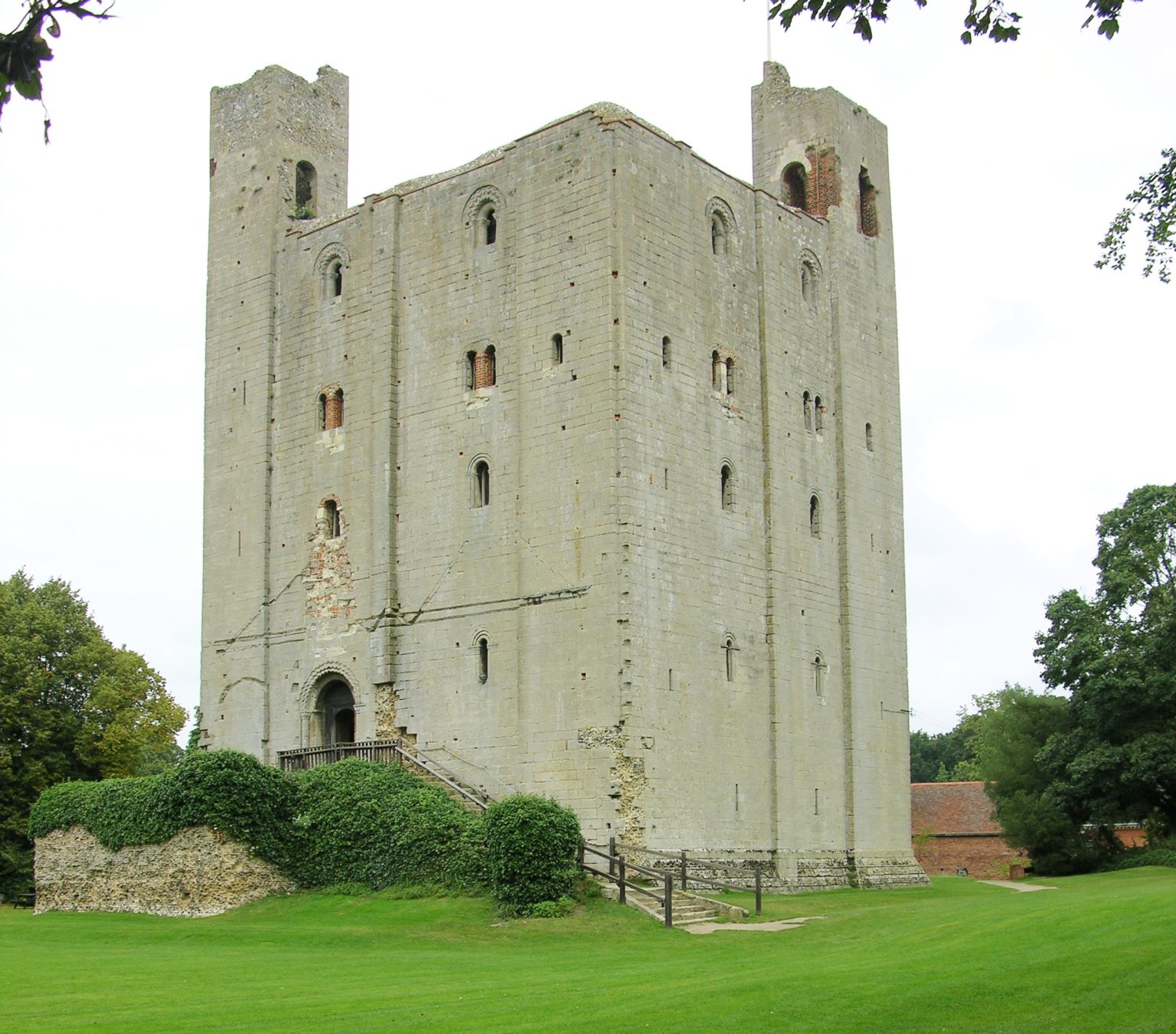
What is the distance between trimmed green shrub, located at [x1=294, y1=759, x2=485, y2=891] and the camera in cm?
2811

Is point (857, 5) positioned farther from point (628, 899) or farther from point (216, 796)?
point (216, 796)

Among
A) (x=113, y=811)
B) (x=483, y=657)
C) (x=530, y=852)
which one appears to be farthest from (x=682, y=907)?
(x=113, y=811)

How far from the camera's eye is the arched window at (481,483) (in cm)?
3306

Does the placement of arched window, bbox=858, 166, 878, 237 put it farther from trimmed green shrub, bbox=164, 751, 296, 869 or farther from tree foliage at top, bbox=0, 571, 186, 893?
tree foliage at top, bbox=0, 571, 186, 893

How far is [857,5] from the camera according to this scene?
1165 centimetres

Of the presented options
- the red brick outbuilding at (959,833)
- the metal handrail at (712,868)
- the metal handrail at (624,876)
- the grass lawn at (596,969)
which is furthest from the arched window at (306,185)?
the red brick outbuilding at (959,833)

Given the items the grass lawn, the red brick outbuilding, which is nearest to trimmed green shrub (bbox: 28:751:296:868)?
the grass lawn

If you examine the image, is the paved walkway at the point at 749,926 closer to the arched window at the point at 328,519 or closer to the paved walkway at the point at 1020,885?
the paved walkway at the point at 1020,885

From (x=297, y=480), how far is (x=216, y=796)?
968cm

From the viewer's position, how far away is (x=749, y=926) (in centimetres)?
2528

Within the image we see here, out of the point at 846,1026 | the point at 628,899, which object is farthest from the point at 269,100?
the point at 846,1026

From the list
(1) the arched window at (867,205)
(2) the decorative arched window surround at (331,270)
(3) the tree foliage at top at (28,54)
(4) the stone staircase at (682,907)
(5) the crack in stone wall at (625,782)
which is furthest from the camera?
(1) the arched window at (867,205)

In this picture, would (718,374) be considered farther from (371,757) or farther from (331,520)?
(371,757)

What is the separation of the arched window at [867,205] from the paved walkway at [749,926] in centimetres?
2062
